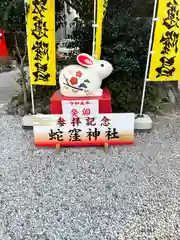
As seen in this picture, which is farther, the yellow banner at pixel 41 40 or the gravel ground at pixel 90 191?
the yellow banner at pixel 41 40

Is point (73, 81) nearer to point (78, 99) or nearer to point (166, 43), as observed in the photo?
point (78, 99)

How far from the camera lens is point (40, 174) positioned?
2041 millimetres

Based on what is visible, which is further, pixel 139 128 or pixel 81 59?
pixel 139 128

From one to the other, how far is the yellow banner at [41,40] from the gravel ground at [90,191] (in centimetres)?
77

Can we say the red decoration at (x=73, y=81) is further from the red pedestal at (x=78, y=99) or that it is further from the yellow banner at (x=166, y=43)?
the yellow banner at (x=166, y=43)

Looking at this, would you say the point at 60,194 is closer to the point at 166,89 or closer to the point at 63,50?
the point at 63,50

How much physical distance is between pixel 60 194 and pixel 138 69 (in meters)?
1.80

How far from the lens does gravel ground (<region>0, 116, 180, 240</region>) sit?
4.97 feet

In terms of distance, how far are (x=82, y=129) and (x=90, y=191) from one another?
2.34 feet

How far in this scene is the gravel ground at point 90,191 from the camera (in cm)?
152

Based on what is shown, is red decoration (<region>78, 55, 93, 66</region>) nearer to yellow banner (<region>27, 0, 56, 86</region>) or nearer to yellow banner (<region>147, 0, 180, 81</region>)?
yellow banner (<region>27, 0, 56, 86</region>)

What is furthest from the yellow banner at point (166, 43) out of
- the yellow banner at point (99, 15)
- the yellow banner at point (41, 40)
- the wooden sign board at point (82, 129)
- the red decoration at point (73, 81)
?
the yellow banner at point (41, 40)

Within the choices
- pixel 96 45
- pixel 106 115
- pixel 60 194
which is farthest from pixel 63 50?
pixel 60 194

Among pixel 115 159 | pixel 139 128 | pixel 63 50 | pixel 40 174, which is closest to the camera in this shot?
pixel 40 174
